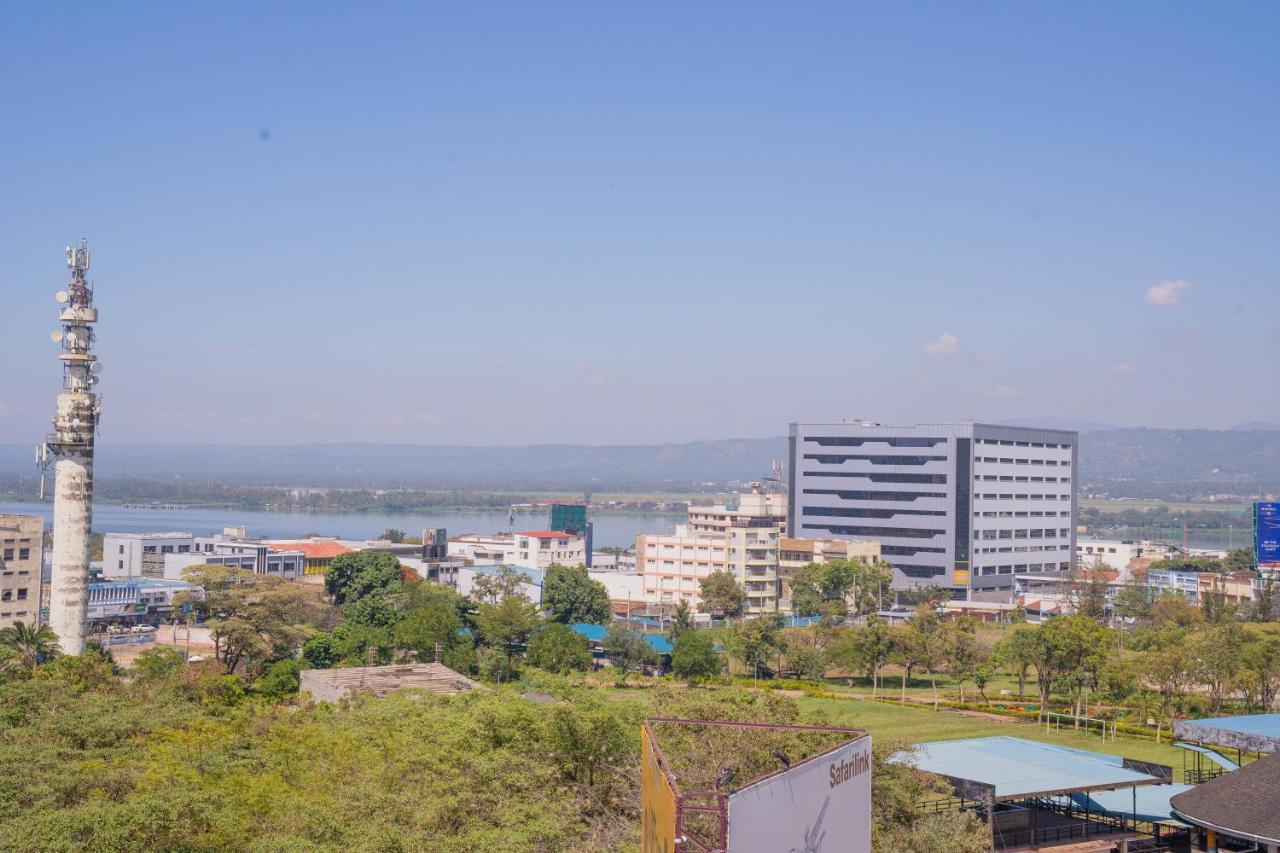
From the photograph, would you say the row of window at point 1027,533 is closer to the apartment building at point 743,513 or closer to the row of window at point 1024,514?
the row of window at point 1024,514

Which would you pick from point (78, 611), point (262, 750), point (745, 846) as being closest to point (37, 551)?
point (78, 611)

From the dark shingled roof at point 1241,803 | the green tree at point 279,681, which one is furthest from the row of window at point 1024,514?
the dark shingled roof at point 1241,803

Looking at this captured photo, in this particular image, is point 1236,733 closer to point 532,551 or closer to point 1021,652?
point 1021,652

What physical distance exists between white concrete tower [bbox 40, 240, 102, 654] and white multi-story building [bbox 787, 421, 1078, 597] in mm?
40727

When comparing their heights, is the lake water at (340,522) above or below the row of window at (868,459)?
below

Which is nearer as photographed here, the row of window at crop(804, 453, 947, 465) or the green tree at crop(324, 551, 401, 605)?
the green tree at crop(324, 551, 401, 605)

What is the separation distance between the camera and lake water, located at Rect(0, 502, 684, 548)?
376 feet

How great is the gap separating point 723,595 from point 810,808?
43396mm

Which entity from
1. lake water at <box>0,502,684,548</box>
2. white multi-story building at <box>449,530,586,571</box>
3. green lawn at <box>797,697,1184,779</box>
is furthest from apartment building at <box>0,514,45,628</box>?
lake water at <box>0,502,684,548</box>

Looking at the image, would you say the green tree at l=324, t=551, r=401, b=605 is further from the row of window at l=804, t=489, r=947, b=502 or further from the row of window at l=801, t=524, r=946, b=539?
the row of window at l=804, t=489, r=947, b=502

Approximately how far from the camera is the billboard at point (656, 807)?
4.24 metres

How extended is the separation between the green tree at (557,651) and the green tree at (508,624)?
Result: 4.27 feet

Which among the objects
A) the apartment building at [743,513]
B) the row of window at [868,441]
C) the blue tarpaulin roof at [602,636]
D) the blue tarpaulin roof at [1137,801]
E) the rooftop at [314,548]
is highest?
the row of window at [868,441]

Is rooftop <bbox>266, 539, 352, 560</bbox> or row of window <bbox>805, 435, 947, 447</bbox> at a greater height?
row of window <bbox>805, 435, 947, 447</bbox>
